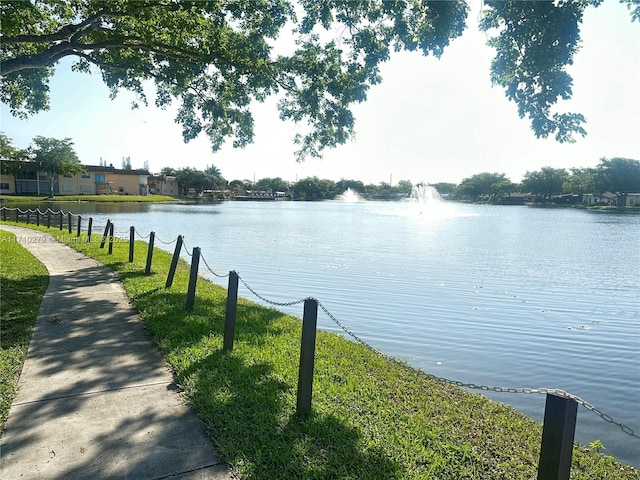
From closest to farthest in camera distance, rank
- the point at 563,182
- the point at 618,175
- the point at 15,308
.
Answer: the point at 15,308 < the point at 618,175 < the point at 563,182

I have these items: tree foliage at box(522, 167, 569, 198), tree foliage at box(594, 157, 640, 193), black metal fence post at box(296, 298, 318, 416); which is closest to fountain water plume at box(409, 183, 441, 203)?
tree foliage at box(522, 167, 569, 198)

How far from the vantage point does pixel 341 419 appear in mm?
4762

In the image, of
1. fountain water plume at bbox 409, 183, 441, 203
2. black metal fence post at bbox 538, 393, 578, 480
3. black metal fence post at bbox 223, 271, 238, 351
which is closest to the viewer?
black metal fence post at bbox 538, 393, 578, 480

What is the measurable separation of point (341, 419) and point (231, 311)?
7.79 feet

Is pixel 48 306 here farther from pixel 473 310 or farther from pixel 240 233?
pixel 240 233

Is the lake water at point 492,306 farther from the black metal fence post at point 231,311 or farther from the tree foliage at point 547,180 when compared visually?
the tree foliage at point 547,180

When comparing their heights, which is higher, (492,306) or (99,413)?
(99,413)

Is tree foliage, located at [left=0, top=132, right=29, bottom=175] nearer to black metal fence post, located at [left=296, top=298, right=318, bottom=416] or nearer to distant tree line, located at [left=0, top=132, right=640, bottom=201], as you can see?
distant tree line, located at [left=0, top=132, right=640, bottom=201]

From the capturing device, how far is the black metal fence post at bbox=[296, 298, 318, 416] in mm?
4730

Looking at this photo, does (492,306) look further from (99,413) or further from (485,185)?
(485,185)

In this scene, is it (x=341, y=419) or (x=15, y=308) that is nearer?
(x=341, y=419)

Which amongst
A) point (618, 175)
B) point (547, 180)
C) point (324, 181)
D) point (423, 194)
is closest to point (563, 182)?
point (547, 180)

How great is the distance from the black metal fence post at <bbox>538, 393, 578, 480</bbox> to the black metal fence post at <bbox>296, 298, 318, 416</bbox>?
238 centimetres

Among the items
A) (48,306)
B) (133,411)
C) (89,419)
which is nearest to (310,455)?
(133,411)
